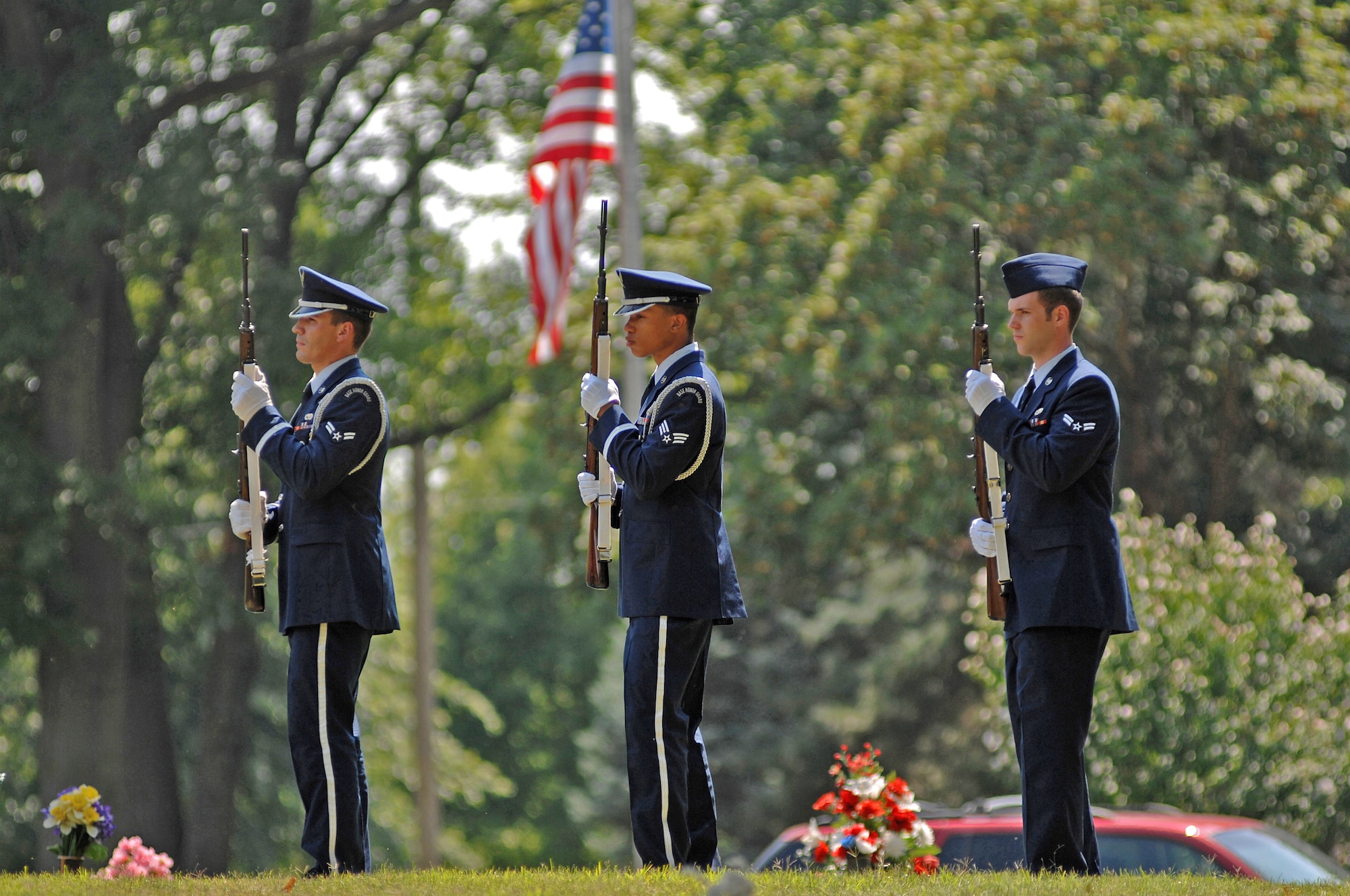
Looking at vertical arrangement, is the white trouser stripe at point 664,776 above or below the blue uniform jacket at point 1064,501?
below

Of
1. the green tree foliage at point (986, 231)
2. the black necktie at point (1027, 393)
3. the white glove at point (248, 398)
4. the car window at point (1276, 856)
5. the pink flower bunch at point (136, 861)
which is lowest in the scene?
the car window at point (1276, 856)

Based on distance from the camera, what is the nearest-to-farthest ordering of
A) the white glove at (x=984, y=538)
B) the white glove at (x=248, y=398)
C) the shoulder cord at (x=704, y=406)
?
the white glove at (x=984, y=538) → the shoulder cord at (x=704, y=406) → the white glove at (x=248, y=398)

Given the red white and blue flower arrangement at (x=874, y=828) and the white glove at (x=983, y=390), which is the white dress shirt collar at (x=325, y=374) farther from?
the red white and blue flower arrangement at (x=874, y=828)

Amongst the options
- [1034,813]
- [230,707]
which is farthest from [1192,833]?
[230,707]

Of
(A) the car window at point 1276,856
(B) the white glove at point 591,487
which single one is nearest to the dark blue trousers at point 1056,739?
(B) the white glove at point 591,487

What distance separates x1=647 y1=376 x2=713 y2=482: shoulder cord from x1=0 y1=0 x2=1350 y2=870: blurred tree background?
810cm

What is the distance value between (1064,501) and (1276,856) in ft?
15.1

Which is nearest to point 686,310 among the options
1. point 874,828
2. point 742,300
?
point 874,828

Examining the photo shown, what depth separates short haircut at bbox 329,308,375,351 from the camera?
6.49 m

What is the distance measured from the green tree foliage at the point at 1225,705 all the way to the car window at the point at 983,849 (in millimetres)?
4120

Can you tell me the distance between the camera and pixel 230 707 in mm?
16938

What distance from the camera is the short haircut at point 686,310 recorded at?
6258mm

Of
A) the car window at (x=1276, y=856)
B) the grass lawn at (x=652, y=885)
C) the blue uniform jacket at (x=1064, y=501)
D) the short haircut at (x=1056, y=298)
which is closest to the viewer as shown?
the grass lawn at (x=652, y=885)

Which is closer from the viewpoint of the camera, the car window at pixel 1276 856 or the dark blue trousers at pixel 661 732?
the dark blue trousers at pixel 661 732
